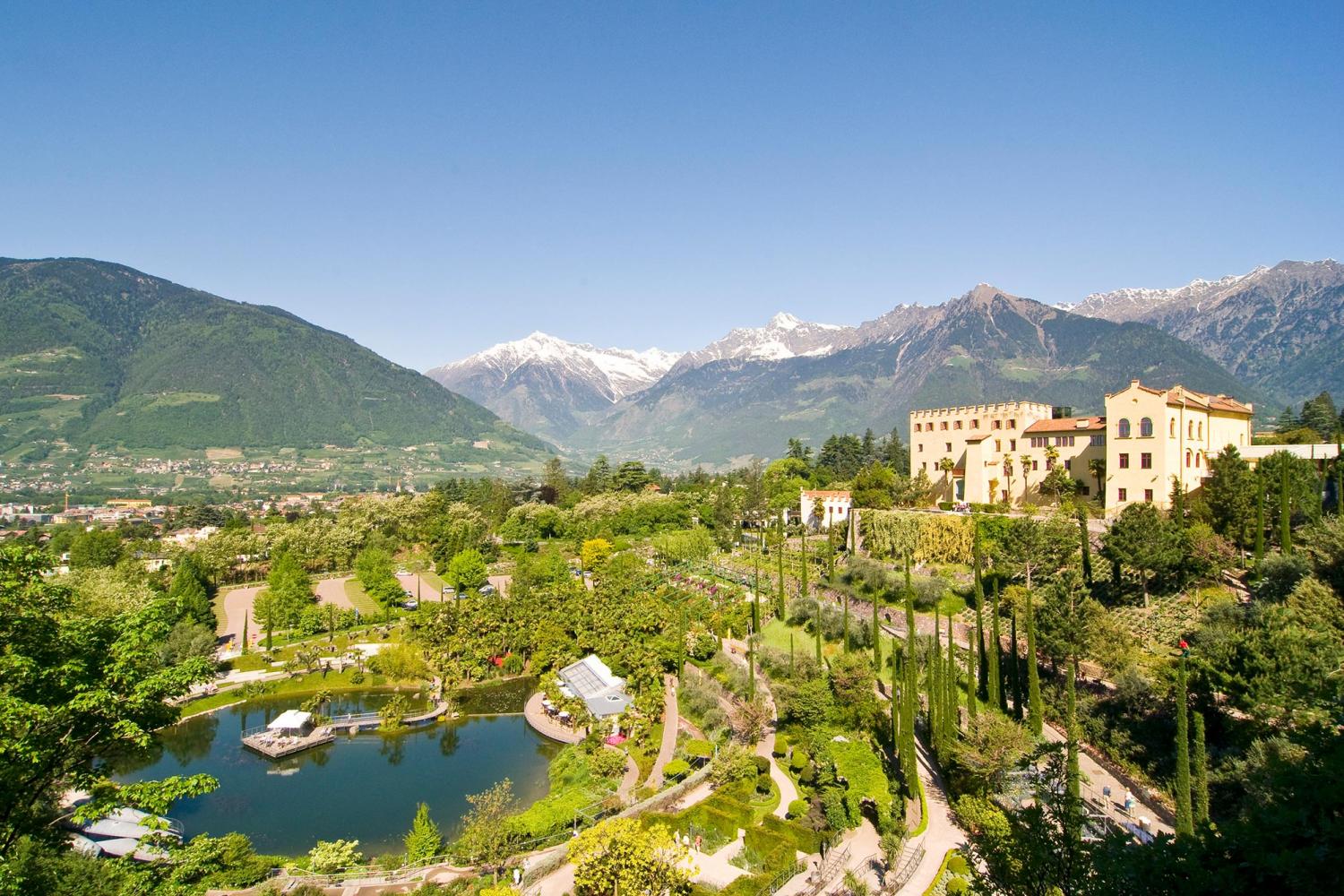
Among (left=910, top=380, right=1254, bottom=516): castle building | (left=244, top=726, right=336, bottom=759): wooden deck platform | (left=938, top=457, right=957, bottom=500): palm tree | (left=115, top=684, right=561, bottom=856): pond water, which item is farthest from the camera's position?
(left=938, top=457, right=957, bottom=500): palm tree

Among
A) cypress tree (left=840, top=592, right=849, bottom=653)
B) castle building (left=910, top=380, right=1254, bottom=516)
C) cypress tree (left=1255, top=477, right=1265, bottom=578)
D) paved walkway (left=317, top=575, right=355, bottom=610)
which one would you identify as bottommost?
paved walkway (left=317, top=575, right=355, bottom=610)

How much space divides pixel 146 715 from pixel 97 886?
10.9ft

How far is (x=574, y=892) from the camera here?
59.8 feet

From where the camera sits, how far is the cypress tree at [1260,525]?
95.9 ft

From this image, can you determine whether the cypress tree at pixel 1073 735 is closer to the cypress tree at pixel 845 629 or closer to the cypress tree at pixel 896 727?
the cypress tree at pixel 896 727

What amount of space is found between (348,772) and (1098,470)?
4059 cm

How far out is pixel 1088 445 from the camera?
44.0 meters

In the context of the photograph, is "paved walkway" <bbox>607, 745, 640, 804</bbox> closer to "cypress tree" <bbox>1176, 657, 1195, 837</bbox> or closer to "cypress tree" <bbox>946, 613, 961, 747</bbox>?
"cypress tree" <bbox>946, 613, 961, 747</bbox>

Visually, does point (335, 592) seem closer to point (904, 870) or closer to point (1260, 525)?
point (904, 870)

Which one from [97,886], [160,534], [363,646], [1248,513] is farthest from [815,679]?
A: [160,534]

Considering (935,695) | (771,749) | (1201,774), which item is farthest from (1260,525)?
(771,749)

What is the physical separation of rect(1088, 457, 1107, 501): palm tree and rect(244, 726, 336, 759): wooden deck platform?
4106 cm

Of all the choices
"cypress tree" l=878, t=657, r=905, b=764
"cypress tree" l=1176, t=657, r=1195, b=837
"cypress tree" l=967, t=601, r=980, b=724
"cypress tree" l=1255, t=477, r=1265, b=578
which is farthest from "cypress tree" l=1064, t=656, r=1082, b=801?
"cypress tree" l=1255, t=477, r=1265, b=578

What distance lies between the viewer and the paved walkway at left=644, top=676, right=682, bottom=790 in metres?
25.6
